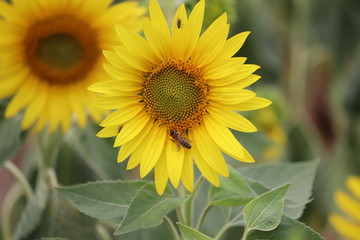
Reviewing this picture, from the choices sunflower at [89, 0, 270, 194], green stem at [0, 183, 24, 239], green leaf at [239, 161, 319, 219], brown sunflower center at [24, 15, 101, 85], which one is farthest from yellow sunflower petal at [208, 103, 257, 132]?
green stem at [0, 183, 24, 239]

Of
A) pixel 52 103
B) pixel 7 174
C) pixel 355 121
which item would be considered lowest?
pixel 355 121

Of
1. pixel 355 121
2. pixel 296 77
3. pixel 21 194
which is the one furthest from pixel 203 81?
pixel 355 121

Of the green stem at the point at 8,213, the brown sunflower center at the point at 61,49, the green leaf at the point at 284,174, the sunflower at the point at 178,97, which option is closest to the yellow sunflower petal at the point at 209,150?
the sunflower at the point at 178,97

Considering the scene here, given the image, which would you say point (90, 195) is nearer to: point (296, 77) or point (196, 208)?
point (196, 208)

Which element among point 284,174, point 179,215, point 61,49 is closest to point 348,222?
point 284,174

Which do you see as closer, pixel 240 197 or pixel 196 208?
pixel 240 197

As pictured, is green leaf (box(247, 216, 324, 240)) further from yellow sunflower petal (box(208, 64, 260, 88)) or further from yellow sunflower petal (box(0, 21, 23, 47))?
yellow sunflower petal (box(0, 21, 23, 47))

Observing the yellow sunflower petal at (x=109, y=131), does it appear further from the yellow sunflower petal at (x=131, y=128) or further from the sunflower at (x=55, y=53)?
the sunflower at (x=55, y=53)
